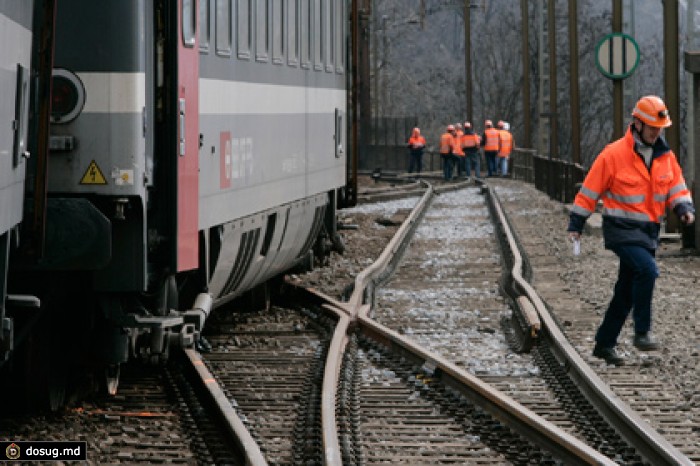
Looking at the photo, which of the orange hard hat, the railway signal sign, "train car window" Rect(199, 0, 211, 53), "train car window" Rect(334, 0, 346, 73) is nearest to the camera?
"train car window" Rect(199, 0, 211, 53)

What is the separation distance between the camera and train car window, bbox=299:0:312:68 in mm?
13961

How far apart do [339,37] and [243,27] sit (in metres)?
4.70

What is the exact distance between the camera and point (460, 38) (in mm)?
124000

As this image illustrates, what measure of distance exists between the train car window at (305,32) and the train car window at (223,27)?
2.80m

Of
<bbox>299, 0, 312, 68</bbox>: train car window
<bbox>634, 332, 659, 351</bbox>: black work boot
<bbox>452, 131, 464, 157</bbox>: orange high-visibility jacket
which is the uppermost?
<bbox>299, 0, 312, 68</bbox>: train car window

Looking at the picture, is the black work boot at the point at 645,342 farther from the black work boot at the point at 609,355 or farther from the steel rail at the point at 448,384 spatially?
the steel rail at the point at 448,384

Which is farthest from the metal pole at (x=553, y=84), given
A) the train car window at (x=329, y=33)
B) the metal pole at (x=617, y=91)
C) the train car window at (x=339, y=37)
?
the train car window at (x=329, y=33)

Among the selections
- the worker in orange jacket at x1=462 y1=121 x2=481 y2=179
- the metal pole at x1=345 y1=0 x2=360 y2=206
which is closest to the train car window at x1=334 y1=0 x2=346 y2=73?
the metal pole at x1=345 y1=0 x2=360 y2=206

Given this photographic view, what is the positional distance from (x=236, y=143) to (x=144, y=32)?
2441mm

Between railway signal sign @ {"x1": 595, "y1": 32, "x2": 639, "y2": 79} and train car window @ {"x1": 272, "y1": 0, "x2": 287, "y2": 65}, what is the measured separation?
47.4 ft

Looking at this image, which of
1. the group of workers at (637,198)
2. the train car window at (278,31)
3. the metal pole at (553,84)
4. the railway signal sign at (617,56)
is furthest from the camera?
the metal pole at (553,84)

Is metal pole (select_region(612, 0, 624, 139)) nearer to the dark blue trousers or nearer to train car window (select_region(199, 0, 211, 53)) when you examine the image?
the dark blue trousers

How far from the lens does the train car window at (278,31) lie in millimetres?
12664

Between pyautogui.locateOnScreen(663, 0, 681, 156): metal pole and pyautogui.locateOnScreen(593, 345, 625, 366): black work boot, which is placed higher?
pyautogui.locateOnScreen(663, 0, 681, 156): metal pole
